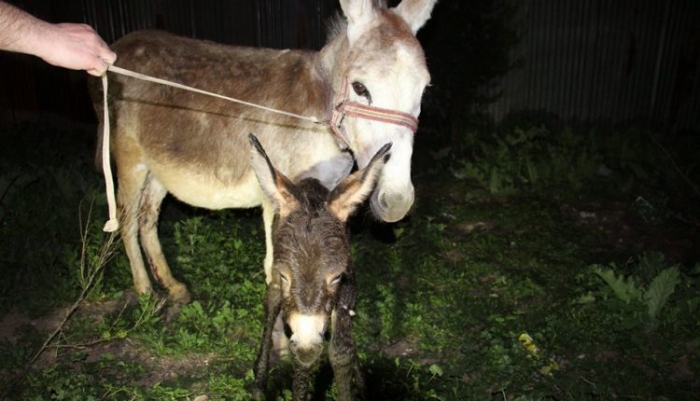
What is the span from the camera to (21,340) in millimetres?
4488

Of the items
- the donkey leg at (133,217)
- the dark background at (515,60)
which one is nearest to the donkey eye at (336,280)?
the donkey leg at (133,217)

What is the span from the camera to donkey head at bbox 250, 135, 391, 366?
2658 mm

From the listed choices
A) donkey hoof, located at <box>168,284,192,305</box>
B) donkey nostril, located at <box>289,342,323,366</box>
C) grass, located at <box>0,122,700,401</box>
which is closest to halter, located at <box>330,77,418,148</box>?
donkey nostril, located at <box>289,342,323,366</box>

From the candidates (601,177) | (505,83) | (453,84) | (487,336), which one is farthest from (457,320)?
(505,83)

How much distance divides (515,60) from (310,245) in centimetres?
Answer: 814

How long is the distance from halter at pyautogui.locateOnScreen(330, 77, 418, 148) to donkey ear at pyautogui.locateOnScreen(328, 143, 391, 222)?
30 centimetres

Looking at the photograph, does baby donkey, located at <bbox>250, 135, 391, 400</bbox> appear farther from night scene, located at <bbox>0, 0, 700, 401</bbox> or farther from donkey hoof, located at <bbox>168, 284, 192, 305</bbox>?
donkey hoof, located at <bbox>168, 284, 192, 305</bbox>

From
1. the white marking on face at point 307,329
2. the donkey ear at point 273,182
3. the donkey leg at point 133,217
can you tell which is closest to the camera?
the white marking on face at point 307,329

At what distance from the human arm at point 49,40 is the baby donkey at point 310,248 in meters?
1.13

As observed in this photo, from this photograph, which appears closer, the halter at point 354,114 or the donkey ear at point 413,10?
the halter at point 354,114

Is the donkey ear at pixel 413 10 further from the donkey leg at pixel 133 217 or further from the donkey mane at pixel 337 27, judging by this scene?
the donkey leg at pixel 133 217

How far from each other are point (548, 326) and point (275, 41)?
7.33 meters

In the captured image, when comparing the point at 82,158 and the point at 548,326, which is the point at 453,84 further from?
the point at 82,158

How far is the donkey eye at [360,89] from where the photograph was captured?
127 inches
